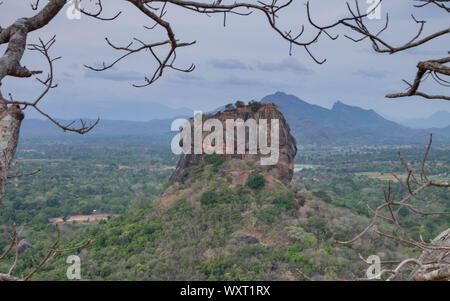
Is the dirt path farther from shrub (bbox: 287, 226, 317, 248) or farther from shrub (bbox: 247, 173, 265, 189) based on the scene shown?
shrub (bbox: 287, 226, 317, 248)

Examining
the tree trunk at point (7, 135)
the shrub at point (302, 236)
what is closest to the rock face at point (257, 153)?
the shrub at point (302, 236)

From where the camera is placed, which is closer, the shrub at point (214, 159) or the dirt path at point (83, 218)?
the shrub at point (214, 159)

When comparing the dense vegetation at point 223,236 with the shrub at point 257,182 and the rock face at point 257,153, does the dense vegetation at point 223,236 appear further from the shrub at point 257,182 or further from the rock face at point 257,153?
the rock face at point 257,153

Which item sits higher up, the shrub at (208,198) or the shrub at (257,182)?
the shrub at (257,182)

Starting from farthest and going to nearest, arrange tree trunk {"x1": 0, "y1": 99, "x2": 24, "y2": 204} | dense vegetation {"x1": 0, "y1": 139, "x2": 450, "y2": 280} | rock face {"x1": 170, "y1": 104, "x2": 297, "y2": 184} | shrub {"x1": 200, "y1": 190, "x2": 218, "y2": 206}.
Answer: rock face {"x1": 170, "y1": 104, "x2": 297, "y2": 184} → shrub {"x1": 200, "y1": 190, "x2": 218, "y2": 206} → dense vegetation {"x1": 0, "y1": 139, "x2": 450, "y2": 280} → tree trunk {"x1": 0, "y1": 99, "x2": 24, "y2": 204}

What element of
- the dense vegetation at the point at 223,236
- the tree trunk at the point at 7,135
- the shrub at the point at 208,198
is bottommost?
the dense vegetation at the point at 223,236

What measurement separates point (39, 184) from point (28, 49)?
48.0 m

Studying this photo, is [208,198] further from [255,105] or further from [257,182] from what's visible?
[255,105]

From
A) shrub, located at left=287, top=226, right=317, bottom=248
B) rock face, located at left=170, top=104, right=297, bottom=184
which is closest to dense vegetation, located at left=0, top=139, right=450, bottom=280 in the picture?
shrub, located at left=287, top=226, right=317, bottom=248

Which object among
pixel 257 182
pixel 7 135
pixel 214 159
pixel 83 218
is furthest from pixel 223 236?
pixel 83 218

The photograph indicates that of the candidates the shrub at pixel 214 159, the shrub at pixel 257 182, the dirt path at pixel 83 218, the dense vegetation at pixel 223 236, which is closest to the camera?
the dense vegetation at pixel 223 236

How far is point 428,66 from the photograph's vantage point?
186 centimetres
